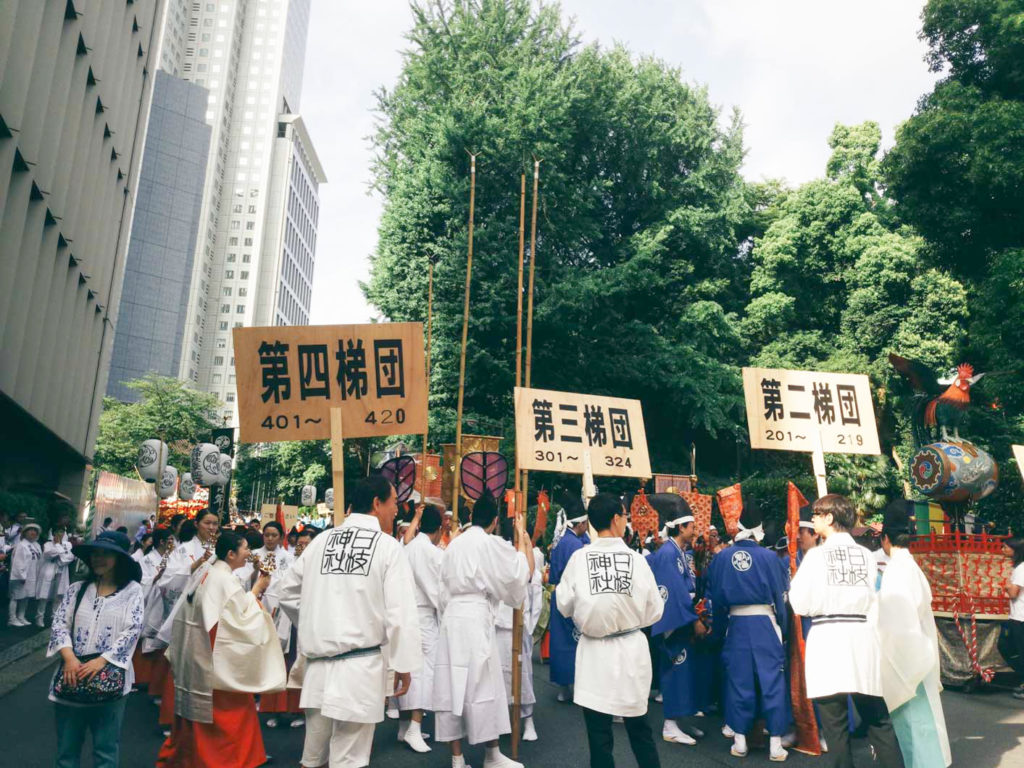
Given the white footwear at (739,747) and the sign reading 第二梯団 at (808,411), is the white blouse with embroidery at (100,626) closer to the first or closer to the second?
the white footwear at (739,747)

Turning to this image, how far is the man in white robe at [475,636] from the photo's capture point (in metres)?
5.45

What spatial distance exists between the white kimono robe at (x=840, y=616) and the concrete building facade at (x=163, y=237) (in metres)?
71.9

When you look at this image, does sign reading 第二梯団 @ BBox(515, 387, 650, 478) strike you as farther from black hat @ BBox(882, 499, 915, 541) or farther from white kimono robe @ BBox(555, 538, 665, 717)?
black hat @ BBox(882, 499, 915, 541)

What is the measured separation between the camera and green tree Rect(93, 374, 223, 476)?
148 feet

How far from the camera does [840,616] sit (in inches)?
197

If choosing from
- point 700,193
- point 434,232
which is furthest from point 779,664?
point 700,193

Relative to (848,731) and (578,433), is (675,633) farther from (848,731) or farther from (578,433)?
(578,433)

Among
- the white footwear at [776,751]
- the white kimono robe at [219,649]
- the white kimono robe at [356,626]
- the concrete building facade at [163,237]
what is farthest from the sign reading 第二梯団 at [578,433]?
the concrete building facade at [163,237]

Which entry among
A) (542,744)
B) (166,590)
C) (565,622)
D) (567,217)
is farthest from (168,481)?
(542,744)

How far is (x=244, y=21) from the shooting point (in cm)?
9556

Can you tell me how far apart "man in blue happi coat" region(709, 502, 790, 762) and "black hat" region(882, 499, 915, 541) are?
0.98 metres

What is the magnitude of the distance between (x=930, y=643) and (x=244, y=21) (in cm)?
10843

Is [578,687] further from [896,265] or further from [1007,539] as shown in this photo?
[896,265]

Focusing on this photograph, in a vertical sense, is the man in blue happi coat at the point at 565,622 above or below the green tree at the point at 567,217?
below
